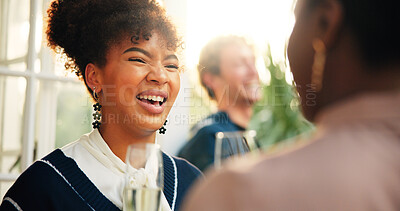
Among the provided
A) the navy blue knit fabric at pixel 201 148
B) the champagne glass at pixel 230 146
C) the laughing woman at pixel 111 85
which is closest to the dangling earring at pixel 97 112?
the laughing woman at pixel 111 85

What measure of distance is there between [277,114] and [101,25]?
14.6 ft

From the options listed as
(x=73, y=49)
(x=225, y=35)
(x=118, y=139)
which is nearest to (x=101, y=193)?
(x=118, y=139)

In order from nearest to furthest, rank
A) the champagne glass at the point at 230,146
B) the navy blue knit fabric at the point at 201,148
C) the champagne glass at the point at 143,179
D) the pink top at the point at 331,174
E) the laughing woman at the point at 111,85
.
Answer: the pink top at the point at 331,174
the champagne glass at the point at 143,179
the champagne glass at the point at 230,146
the laughing woman at the point at 111,85
the navy blue knit fabric at the point at 201,148

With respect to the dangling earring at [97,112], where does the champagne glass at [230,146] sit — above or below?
below

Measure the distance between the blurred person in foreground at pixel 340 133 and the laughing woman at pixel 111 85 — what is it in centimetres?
107

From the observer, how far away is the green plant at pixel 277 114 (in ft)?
18.8

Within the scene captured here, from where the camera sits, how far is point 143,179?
1.14 metres

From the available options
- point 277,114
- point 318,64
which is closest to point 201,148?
point 318,64

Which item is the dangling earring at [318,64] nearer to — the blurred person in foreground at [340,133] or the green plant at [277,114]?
the blurred person in foreground at [340,133]

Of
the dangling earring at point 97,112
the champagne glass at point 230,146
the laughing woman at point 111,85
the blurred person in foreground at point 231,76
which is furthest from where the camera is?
the blurred person in foreground at point 231,76

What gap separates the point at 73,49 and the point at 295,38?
1.24 meters

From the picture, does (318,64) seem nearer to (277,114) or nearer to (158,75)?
(158,75)

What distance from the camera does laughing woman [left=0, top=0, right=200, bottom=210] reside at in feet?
4.96

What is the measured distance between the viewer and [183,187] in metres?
1.71
